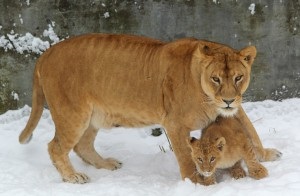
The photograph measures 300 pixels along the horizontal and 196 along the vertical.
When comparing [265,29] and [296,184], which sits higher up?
[265,29]

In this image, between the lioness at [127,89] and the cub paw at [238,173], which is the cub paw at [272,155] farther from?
the cub paw at [238,173]

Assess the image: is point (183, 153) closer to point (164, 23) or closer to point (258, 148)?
point (258, 148)

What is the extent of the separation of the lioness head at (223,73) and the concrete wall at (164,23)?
170cm

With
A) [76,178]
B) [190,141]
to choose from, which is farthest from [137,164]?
[190,141]

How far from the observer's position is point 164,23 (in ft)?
22.0

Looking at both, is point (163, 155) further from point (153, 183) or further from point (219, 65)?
point (219, 65)

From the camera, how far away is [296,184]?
183 inches

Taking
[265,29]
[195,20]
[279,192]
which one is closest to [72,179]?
[279,192]

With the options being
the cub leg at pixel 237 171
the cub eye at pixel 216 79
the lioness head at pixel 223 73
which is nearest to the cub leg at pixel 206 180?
the cub leg at pixel 237 171

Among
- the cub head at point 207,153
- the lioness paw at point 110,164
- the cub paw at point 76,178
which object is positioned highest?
the cub head at point 207,153

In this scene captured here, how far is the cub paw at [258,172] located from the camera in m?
4.95

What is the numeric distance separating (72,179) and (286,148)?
187 centimetres

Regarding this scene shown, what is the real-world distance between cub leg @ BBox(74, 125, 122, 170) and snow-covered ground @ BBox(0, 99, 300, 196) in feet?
0.20

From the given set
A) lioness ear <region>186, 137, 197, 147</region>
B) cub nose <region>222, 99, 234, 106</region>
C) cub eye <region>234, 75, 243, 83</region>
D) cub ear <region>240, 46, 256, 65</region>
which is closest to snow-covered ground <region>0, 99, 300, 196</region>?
lioness ear <region>186, 137, 197, 147</region>
